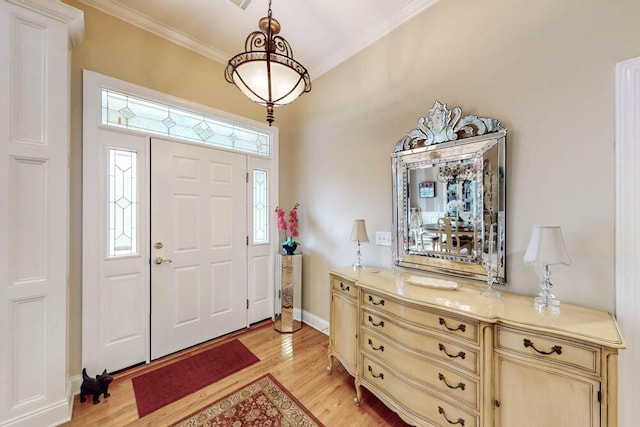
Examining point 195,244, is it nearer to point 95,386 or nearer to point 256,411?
point 95,386

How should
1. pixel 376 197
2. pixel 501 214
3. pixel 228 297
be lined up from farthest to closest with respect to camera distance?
pixel 228 297, pixel 376 197, pixel 501 214

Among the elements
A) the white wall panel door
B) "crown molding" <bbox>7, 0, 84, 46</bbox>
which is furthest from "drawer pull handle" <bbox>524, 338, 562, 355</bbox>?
"crown molding" <bbox>7, 0, 84, 46</bbox>

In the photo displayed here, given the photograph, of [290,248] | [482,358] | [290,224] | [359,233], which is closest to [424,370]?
[482,358]

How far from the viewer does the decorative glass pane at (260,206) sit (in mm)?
3092

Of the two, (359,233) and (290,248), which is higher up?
(359,233)

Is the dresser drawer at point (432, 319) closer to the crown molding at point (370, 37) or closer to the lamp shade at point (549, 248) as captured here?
the lamp shade at point (549, 248)

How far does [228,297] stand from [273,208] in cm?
120

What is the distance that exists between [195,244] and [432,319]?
2.35 metres

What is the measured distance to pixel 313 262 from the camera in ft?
10.2

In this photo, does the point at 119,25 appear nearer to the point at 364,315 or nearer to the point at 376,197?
the point at 376,197

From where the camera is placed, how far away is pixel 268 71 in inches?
54.1

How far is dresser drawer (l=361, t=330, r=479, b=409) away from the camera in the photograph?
1281 mm

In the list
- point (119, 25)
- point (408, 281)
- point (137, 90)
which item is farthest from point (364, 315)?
point (119, 25)

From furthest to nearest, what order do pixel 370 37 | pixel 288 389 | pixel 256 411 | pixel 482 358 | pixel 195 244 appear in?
pixel 195 244 < pixel 370 37 < pixel 288 389 < pixel 256 411 < pixel 482 358
